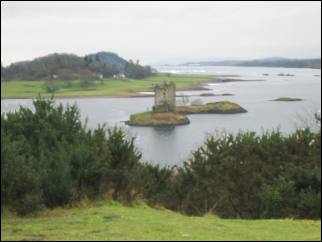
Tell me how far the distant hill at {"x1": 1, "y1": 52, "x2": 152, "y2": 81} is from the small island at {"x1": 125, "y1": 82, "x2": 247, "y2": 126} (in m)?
10.4

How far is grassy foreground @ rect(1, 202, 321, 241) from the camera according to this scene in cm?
650

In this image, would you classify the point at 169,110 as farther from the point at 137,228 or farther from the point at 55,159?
the point at 137,228

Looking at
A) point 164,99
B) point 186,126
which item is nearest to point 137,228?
point 186,126

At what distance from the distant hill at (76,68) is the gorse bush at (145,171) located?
63.5 feet

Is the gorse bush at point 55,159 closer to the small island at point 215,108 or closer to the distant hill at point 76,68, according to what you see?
the distant hill at point 76,68

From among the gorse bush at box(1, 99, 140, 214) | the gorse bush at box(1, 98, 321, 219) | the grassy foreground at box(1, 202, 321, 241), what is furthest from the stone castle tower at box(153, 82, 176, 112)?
the grassy foreground at box(1, 202, 321, 241)

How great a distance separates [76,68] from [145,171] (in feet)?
199

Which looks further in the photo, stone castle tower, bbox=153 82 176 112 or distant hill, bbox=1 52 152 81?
stone castle tower, bbox=153 82 176 112

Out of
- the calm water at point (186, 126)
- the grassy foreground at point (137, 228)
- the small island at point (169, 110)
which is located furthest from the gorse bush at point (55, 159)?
the small island at point (169, 110)

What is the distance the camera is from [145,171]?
13211 mm

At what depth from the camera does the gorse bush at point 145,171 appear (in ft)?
30.3

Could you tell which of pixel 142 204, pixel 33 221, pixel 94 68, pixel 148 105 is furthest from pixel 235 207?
pixel 94 68

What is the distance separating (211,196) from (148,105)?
6780cm

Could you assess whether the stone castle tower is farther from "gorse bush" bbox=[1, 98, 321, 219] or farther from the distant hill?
"gorse bush" bbox=[1, 98, 321, 219]
